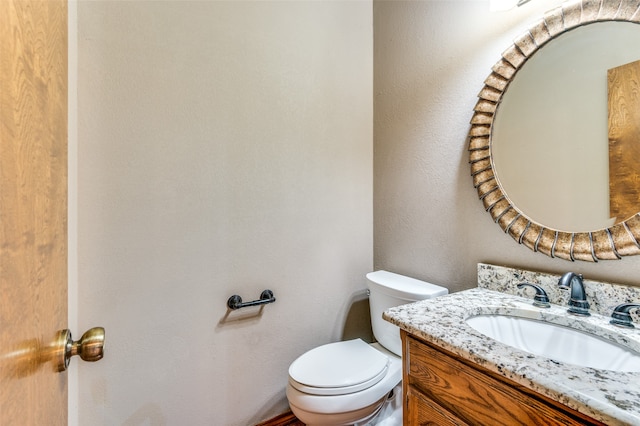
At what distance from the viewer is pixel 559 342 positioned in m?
0.86

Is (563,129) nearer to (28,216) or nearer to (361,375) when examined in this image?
(361,375)

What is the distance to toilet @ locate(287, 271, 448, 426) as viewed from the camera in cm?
111

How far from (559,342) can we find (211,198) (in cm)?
140

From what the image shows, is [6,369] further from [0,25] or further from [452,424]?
[452,424]

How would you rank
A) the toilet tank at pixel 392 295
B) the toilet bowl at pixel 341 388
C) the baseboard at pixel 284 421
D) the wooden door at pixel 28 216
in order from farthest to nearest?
the baseboard at pixel 284 421, the toilet tank at pixel 392 295, the toilet bowl at pixel 341 388, the wooden door at pixel 28 216

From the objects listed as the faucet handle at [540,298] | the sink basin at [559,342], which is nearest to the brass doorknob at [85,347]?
the sink basin at [559,342]

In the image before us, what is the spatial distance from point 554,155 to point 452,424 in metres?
0.95

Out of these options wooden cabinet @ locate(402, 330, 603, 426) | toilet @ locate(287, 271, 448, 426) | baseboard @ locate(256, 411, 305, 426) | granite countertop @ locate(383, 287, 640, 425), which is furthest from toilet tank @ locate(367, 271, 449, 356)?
baseboard @ locate(256, 411, 305, 426)

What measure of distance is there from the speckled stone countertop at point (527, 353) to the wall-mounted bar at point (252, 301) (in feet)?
2.37

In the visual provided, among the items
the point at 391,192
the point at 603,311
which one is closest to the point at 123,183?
the point at 391,192

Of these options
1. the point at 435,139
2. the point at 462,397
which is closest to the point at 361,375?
the point at 462,397

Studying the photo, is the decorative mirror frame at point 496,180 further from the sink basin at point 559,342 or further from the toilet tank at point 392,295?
the toilet tank at point 392,295

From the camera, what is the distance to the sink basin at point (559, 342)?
2.43 ft

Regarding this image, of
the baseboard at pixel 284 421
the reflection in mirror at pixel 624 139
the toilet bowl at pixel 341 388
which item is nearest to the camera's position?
the reflection in mirror at pixel 624 139
